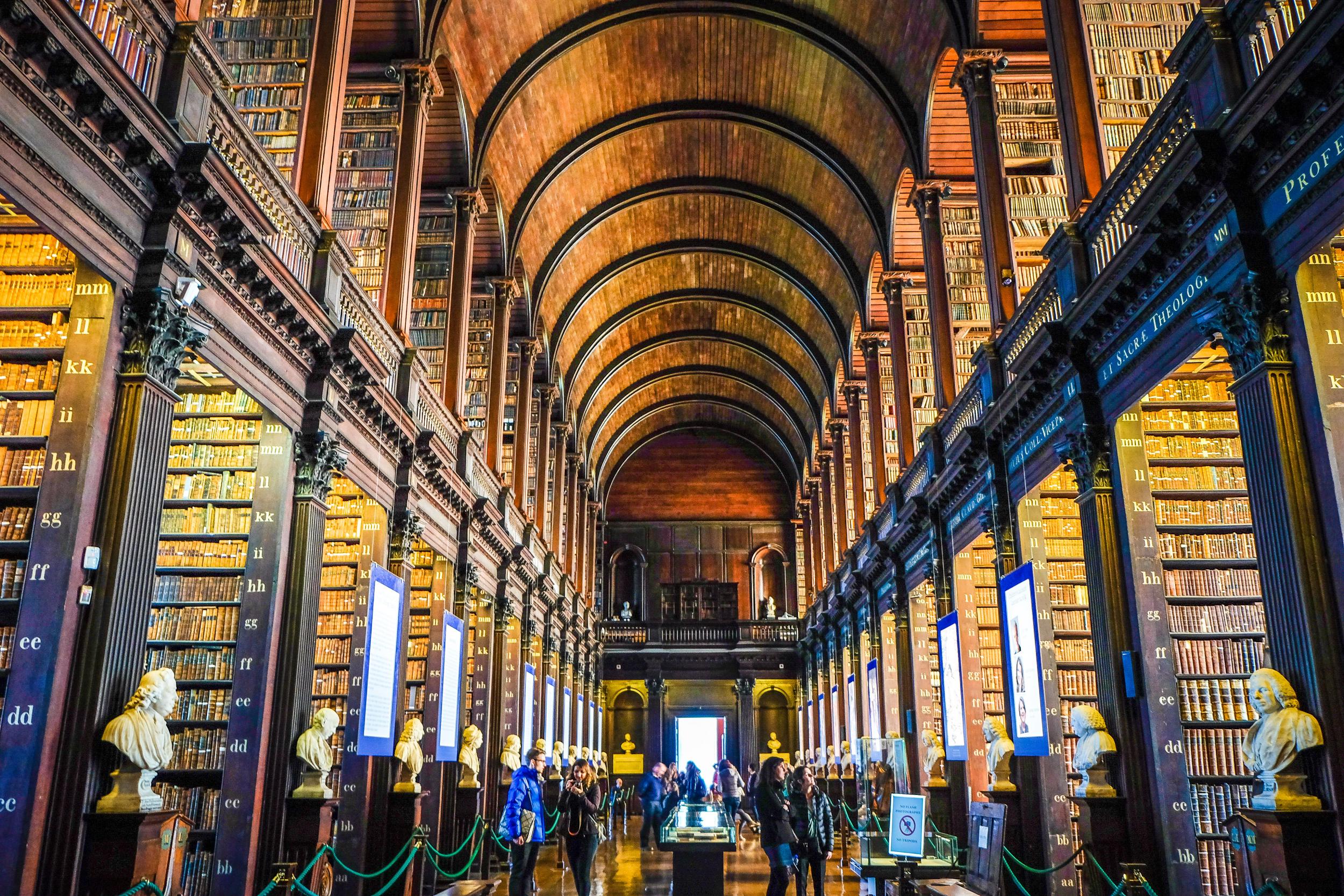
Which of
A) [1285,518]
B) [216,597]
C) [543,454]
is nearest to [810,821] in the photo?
[1285,518]

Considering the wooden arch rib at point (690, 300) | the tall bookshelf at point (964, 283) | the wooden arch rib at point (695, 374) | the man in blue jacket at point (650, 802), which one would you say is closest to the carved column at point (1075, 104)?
the tall bookshelf at point (964, 283)

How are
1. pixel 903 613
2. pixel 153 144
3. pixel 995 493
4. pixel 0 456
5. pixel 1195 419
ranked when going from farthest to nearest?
1. pixel 903 613
2. pixel 995 493
3. pixel 1195 419
4. pixel 0 456
5. pixel 153 144

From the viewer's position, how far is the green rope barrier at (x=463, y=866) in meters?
8.37

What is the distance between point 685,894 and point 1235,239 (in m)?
5.50

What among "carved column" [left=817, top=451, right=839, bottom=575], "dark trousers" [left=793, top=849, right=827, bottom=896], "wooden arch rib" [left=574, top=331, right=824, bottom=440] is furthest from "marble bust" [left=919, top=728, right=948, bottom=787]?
"wooden arch rib" [left=574, top=331, right=824, bottom=440]

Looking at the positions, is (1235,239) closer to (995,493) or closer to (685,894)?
(995,493)

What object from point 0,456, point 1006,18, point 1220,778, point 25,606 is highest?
point 1006,18

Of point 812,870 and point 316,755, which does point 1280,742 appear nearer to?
point 812,870

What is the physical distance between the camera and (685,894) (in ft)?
22.7

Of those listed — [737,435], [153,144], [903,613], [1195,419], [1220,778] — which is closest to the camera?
[153,144]

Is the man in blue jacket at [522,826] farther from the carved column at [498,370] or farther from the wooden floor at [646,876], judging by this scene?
the carved column at [498,370]

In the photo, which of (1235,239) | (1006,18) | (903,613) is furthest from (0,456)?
(903,613)

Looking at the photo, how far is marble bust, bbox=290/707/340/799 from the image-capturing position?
6594 mm

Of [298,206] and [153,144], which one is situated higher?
[298,206]
